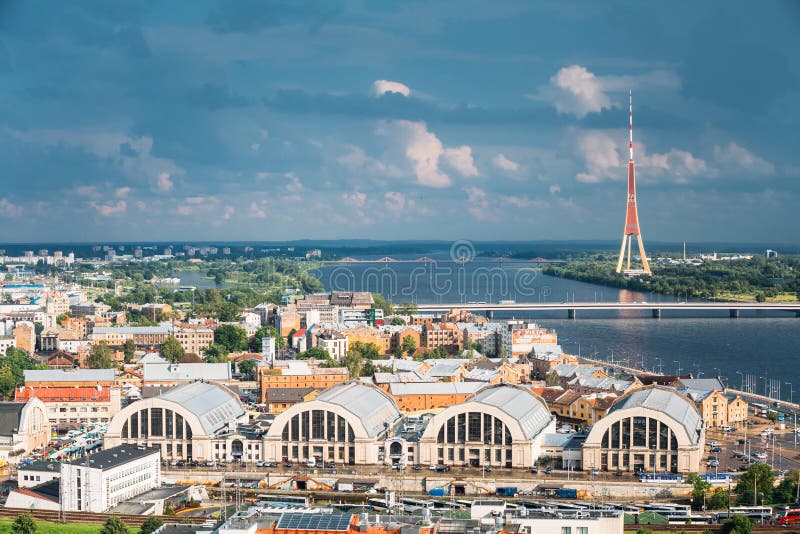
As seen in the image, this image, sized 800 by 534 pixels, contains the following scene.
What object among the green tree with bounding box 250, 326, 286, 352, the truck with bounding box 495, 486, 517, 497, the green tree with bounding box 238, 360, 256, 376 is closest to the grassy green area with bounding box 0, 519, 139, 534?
the truck with bounding box 495, 486, 517, 497

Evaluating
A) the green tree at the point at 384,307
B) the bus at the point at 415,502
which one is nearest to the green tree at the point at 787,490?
the bus at the point at 415,502

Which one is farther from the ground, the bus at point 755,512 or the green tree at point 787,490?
the green tree at point 787,490

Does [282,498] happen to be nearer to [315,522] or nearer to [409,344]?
[315,522]

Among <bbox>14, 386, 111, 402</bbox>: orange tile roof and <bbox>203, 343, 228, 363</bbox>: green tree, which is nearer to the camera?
<bbox>14, 386, 111, 402</bbox>: orange tile roof

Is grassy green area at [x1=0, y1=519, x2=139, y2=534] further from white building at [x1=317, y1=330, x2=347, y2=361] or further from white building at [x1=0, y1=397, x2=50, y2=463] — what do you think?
white building at [x1=317, y1=330, x2=347, y2=361]

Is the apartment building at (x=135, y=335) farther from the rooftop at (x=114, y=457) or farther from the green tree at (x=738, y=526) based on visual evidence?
the green tree at (x=738, y=526)

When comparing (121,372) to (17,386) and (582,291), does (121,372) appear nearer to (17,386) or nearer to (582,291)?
(17,386)
